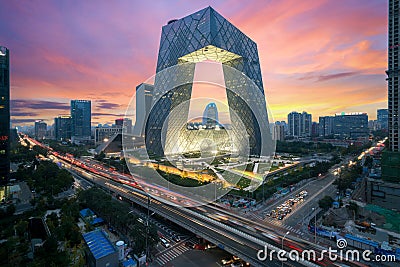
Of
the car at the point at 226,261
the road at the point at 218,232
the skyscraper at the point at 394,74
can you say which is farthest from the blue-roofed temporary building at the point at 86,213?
the skyscraper at the point at 394,74

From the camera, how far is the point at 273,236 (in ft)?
38.9

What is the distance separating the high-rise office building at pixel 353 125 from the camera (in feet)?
256

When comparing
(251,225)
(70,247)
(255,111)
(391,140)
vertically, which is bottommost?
(70,247)

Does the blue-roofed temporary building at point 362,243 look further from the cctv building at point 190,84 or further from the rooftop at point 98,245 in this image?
the cctv building at point 190,84

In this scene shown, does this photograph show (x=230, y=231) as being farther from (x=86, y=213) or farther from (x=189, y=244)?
(x=86, y=213)

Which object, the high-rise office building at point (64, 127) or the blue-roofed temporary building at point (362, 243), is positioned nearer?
the blue-roofed temporary building at point (362, 243)

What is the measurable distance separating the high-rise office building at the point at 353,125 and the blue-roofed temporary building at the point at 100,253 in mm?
87230

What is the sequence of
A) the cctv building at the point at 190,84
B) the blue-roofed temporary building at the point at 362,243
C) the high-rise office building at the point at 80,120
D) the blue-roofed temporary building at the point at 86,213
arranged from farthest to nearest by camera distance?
the high-rise office building at the point at 80,120
the cctv building at the point at 190,84
the blue-roofed temporary building at the point at 86,213
the blue-roofed temporary building at the point at 362,243

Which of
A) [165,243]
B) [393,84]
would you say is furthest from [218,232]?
[393,84]

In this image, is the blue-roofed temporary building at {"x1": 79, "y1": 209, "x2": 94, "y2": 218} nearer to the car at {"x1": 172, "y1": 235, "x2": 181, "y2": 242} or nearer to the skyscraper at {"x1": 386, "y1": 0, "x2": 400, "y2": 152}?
the car at {"x1": 172, "y1": 235, "x2": 181, "y2": 242}

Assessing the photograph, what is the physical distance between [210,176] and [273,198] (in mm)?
7156

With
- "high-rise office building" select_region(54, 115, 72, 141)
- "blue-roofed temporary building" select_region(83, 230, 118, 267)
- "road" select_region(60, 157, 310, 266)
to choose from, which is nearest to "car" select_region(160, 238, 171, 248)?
"road" select_region(60, 157, 310, 266)

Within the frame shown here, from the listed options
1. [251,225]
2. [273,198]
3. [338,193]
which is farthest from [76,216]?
[338,193]

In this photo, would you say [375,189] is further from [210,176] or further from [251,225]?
[210,176]
